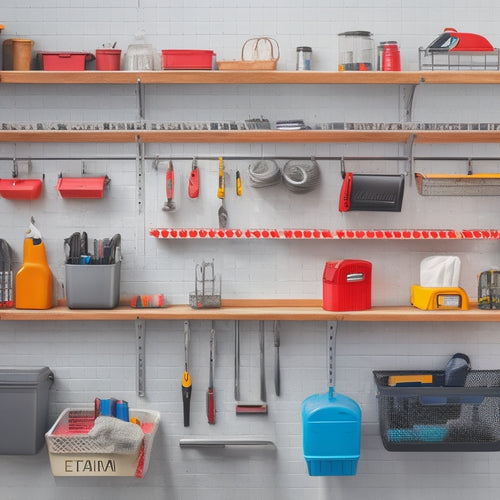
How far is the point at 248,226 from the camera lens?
12.7 ft

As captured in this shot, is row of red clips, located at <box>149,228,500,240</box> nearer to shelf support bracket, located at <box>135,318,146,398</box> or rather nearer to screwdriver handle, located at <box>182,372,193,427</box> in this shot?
shelf support bracket, located at <box>135,318,146,398</box>

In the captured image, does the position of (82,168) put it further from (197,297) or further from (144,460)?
(144,460)

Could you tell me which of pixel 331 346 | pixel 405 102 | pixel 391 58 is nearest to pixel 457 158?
pixel 405 102

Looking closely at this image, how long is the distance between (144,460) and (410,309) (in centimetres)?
152

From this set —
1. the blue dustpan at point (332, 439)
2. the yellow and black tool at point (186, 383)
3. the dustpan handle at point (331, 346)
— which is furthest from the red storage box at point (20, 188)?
the blue dustpan at point (332, 439)

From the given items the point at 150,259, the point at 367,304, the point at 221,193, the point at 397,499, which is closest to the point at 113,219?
the point at 150,259

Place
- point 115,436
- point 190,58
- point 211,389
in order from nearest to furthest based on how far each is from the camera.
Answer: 1. point 115,436
2. point 190,58
3. point 211,389

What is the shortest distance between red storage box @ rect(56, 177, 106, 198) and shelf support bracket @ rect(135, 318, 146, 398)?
2.30ft

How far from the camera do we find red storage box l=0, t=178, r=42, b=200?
378cm

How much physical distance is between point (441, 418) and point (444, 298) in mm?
589

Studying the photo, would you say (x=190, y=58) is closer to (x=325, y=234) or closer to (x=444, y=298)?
(x=325, y=234)

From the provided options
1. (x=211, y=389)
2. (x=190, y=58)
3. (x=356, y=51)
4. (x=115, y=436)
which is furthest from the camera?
(x=211, y=389)

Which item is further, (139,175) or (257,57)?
(139,175)

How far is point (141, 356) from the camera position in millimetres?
3861
